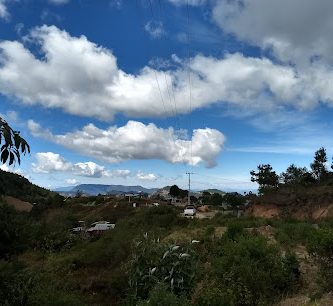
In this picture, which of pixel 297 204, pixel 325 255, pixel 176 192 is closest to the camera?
pixel 325 255

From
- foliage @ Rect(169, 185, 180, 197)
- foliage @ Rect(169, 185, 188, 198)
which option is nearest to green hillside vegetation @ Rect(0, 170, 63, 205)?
foliage @ Rect(169, 185, 180, 197)

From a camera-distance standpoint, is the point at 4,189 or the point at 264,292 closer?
the point at 4,189

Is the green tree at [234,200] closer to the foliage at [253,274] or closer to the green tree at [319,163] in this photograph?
the green tree at [319,163]

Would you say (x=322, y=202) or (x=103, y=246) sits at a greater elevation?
(x=322, y=202)

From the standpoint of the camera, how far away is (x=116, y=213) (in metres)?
65.1

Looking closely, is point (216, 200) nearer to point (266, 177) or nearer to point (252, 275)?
point (266, 177)

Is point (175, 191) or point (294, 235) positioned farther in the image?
point (175, 191)

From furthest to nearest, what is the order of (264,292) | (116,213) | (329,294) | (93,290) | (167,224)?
(116,213) → (167,224) → (93,290) → (264,292) → (329,294)

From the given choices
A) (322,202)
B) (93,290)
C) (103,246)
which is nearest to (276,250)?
(93,290)

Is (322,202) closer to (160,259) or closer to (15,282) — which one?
(160,259)

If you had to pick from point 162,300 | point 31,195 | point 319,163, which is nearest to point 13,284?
point 162,300

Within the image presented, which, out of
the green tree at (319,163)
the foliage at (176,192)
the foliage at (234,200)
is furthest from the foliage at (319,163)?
the foliage at (176,192)

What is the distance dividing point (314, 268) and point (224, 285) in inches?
153

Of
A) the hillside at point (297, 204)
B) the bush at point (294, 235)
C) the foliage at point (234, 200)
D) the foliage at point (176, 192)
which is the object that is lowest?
the bush at point (294, 235)
